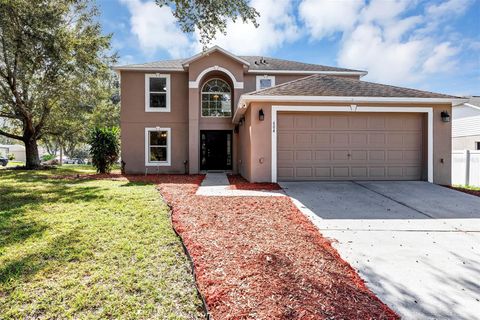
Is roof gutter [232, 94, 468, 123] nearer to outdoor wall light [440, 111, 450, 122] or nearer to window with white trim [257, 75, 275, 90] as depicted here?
outdoor wall light [440, 111, 450, 122]

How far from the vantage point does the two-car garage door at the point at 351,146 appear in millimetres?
9430

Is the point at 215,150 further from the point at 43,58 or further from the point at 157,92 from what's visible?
the point at 43,58

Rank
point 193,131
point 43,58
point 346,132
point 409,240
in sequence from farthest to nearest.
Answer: point 193,131 < point 43,58 < point 346,132 < point 409,240

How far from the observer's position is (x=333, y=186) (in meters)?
8.55

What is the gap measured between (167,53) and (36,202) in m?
12.5

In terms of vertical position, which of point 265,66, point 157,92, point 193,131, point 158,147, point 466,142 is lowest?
point 158,147

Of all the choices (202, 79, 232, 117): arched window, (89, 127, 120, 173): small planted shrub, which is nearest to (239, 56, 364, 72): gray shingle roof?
(202, 79, 232, 117): arched window

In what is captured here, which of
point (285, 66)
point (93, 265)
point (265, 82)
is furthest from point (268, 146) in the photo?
point (285, 66)

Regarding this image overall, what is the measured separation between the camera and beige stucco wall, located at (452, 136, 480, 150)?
1731 centimetres

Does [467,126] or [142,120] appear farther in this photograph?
[467,126]

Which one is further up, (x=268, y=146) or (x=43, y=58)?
(x=43, y=58)

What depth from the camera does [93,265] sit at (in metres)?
3.40

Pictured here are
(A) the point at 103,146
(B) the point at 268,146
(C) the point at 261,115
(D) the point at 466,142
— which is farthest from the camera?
(D) the point at 466,142

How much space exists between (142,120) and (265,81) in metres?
7.02
